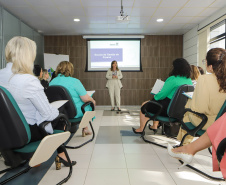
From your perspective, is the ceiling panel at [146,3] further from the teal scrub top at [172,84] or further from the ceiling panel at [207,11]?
the teal scrub top at [172,84]

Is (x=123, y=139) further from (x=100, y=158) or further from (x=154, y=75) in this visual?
(x=154, y=75)

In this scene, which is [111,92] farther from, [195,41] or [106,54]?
[195,41]

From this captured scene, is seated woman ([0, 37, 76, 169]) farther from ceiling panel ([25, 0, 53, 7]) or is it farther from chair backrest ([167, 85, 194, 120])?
ceiling panel ([25, 0, 53, 7])

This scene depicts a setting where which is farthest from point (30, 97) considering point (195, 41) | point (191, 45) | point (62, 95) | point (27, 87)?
point (191, 45)

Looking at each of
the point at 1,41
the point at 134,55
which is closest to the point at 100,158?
the point at 1,41

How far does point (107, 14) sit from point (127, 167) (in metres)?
4.29

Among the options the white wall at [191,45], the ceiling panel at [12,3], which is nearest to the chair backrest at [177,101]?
the ceiling panel at [12,3]

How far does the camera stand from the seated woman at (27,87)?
4.66 ft

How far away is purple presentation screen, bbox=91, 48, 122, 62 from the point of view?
7660 millimetres

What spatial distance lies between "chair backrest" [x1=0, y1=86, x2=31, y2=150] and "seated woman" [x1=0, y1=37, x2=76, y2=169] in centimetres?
14

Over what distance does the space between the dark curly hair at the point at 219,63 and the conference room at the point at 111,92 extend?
10mm

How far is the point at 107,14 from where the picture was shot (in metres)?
5.29

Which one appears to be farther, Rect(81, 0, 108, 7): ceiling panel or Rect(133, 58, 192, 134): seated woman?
Rect(81, 0, 108, 7): ceiling panel

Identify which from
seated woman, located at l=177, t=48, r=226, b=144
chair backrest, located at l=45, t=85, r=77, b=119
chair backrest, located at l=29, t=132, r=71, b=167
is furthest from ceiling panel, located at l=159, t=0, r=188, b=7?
chair backrest, located at l=29, t=132, r=71, b=167
